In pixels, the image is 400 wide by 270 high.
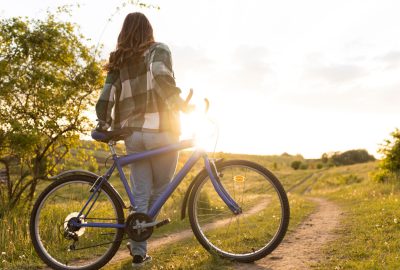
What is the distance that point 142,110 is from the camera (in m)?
5.10

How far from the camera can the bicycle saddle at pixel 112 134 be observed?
5.04m

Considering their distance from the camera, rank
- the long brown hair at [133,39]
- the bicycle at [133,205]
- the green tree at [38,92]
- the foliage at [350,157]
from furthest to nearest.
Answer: the foliage at [350,157] < the green tree at [38,92] < the long brown hair at [133,39] < the bicycle at [133,205]

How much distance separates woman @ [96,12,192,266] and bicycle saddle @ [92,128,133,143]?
0.06m

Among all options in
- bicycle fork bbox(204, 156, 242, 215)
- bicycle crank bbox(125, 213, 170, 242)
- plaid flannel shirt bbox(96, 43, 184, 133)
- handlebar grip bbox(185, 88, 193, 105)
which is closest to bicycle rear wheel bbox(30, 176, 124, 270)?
bicycle crank bbox(125, 213, 170, 242)

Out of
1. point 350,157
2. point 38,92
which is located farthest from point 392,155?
point 350,157

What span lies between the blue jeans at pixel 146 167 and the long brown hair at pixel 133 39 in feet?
3.00

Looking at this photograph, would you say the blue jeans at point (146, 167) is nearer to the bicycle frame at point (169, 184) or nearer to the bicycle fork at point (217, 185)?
the bicycle frame at point (169, 184)

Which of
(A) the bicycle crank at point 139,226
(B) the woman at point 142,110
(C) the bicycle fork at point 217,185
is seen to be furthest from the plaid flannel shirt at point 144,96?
(A) the bicycle crank at point 139,226

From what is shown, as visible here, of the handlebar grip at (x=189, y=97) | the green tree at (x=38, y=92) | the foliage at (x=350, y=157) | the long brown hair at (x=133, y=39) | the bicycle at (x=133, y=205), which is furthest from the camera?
the foliage at (x=350, y=157)

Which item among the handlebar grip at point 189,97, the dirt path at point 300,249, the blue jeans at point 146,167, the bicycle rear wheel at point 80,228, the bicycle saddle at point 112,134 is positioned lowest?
the dirt path at point 300,249

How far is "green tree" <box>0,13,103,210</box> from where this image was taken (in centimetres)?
1002

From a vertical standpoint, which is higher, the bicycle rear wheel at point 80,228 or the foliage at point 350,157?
the foliage at point 350,157

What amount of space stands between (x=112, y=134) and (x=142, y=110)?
445 millimetres

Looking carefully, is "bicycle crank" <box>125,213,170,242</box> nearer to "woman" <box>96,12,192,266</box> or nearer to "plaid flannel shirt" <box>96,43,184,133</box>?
"woman" <box>96,12,192,266</box>
